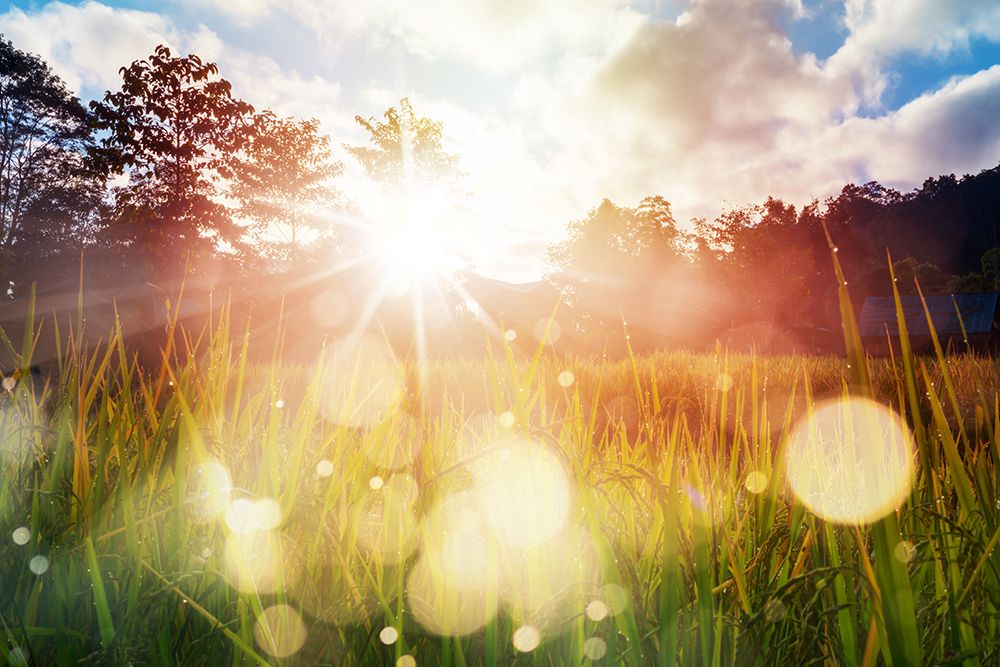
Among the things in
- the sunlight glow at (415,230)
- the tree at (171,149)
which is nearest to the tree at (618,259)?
the sunlight glow at (415,230)

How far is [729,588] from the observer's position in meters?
1.21

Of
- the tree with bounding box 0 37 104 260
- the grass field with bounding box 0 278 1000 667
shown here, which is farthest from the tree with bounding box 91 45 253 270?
the grass field with bounding box 0 278 1000 667

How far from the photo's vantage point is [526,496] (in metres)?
1.15

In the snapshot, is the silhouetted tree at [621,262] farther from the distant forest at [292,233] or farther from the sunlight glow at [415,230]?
the sunlight glow at [415,230]

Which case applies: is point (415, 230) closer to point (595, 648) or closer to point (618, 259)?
point (618, 259)

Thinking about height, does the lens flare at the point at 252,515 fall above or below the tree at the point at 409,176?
below

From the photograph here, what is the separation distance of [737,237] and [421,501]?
171ft

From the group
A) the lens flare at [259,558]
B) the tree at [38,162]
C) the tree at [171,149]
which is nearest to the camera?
the lens flare at [259,558]

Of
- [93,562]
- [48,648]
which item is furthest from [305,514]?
[48,648]

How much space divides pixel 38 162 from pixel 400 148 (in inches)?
695

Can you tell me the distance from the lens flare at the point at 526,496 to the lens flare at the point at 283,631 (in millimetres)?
384

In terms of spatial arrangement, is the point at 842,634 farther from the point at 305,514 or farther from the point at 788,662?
the point at 305,514

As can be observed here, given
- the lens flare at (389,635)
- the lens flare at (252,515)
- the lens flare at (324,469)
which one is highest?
the lens flare at (324,469)

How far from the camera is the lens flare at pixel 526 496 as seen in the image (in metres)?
1.12
